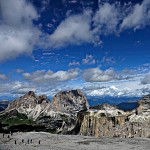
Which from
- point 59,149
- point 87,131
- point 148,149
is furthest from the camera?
point 87,131

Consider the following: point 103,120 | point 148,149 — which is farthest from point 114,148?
point 103,120

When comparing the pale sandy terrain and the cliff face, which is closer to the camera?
the pale sandy terrain

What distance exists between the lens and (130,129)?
176 metres

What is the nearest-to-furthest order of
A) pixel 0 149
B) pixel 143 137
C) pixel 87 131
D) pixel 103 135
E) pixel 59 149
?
1. pixel 0 149
2. pixel 59 149
3. pixel 143 137
4. pixel 103 135
5. pixel 87 131

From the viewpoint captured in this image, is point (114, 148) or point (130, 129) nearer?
point (114, 148)

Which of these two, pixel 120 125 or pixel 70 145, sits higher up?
pixel 120 125

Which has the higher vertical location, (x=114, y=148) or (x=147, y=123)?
(x=147, y=123)

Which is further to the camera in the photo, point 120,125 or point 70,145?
point 120,125

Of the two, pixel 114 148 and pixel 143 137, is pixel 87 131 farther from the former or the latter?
pixel 114 148

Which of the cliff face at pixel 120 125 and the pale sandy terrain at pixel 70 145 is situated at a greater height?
the cliff face at pixel 120 125

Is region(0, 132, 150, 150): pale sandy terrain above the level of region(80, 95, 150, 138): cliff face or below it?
below

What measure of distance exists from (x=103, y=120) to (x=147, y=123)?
96.3ft

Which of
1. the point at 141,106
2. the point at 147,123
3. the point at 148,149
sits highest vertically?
the point at 141,106

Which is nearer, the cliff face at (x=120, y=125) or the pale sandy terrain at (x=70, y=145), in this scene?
the pale sandy terrain at (x=70, y=145)
